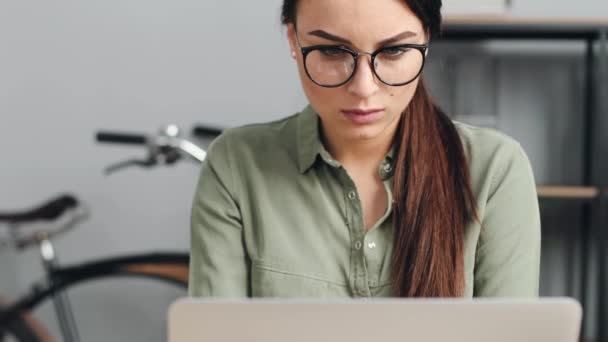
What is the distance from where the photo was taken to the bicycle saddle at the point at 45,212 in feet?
7.01

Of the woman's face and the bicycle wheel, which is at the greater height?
the woman's face

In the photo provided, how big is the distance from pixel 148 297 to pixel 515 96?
4.39ft

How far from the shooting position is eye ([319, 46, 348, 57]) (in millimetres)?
920

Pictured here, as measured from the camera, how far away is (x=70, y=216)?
222 centimetres

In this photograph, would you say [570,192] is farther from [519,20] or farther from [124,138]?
[124,138]

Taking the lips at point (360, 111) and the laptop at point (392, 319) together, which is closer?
the laptop at point (392, 319)

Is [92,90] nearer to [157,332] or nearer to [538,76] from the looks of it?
[157,332]

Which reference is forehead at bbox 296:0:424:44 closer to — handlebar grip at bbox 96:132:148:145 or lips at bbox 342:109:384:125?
lips at bbox 342:109:384:125

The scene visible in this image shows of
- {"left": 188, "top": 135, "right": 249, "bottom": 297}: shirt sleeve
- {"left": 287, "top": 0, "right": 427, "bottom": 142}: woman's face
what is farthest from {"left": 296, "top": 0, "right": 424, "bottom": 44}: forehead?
{"left": 188, "top": 135, "right": 249, "bottom": 297}: shirt sleeve

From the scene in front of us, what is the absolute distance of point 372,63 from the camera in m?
0.92

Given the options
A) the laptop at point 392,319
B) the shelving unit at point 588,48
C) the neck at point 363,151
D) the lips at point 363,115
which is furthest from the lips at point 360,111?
the shelving unit at point 588,48

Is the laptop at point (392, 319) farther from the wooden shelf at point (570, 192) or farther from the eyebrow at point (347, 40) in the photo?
the wooden shelf at point (570, 192)

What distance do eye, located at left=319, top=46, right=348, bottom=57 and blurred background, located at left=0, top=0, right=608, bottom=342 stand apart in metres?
1.45

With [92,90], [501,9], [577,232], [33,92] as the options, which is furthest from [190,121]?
[577,232]
